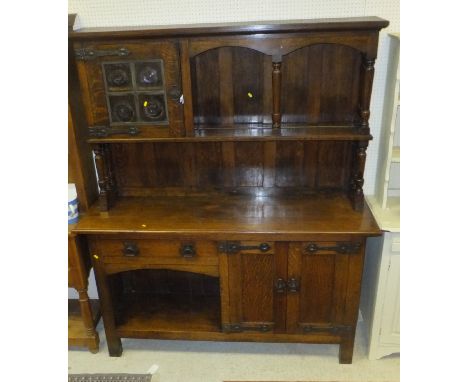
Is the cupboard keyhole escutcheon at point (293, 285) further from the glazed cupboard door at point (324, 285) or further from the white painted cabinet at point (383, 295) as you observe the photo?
the white painted cabinet at point (383, 295)

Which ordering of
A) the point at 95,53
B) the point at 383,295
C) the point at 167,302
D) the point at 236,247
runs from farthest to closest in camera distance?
the point at 167,302 < the point at 383,295 < the point at 236,247 < the point at 95,53

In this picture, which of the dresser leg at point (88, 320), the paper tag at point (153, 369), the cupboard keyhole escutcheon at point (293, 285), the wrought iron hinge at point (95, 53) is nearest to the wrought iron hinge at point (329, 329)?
the cupboard keyhole escutcheon at point (293, 285)

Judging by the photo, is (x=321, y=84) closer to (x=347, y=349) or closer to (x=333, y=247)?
(x=333, y=247)

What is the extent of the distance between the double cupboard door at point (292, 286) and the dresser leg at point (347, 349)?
2.9 inches

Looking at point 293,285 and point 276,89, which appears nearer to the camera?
point 276,89

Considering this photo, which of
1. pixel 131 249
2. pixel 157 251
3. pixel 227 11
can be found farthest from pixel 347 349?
pixel 227 11

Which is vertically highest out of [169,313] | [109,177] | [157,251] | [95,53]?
[95,53]

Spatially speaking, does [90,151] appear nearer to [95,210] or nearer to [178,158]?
[95,210]

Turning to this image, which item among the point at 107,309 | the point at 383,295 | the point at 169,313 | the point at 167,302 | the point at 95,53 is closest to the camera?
the point at 95,53

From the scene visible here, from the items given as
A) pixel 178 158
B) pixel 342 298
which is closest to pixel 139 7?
pixel 178 158

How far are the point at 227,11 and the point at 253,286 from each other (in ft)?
4.61

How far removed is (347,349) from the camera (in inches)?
83.3

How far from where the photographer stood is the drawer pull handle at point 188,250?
1912mm

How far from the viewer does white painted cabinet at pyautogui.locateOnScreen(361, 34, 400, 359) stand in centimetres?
188
